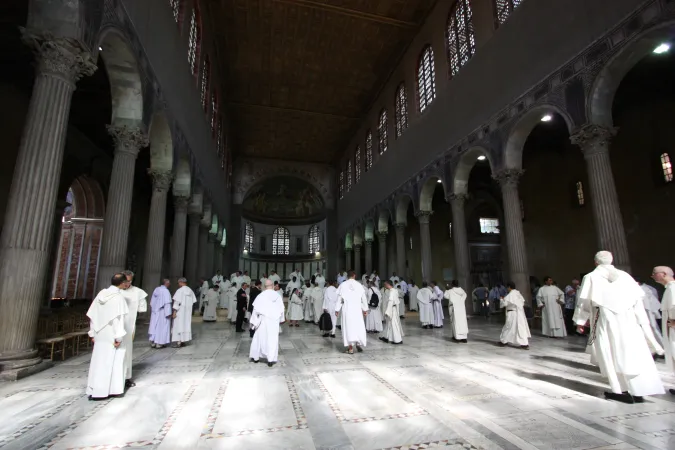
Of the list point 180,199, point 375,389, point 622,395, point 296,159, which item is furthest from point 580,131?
point 296,159

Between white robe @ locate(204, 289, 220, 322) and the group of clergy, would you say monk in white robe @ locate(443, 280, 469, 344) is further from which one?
white robe @ locate(204, 289, 220, 322)

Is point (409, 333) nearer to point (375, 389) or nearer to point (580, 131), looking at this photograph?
point (375, 389)

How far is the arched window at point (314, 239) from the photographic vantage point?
37.6 m

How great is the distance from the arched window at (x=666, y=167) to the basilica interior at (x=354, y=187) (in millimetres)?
69

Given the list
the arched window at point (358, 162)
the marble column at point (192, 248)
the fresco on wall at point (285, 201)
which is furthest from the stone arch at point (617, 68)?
the fresco on wall at point (285, 201)

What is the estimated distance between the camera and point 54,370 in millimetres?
5414

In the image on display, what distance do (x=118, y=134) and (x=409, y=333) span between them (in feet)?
30.6

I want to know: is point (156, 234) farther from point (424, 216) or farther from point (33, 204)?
point (424, 216)

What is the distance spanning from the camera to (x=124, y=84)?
28.3 ft

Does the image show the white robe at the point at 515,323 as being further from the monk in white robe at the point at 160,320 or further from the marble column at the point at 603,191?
the monk in white robe at the point at 160,320

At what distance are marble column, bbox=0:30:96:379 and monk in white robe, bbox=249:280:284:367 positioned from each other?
3166mm

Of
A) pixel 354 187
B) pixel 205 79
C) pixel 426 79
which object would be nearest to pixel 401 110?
pixel 426 79

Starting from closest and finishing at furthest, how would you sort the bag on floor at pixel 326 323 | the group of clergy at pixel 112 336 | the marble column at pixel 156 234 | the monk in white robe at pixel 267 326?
the group of clergy at pixel 112 336, the monk in white robe at pixel 267 326, the bag on floor at pixel 326 323, the marble column at pixel 156 234

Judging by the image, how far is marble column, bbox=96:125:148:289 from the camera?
8047 mm
